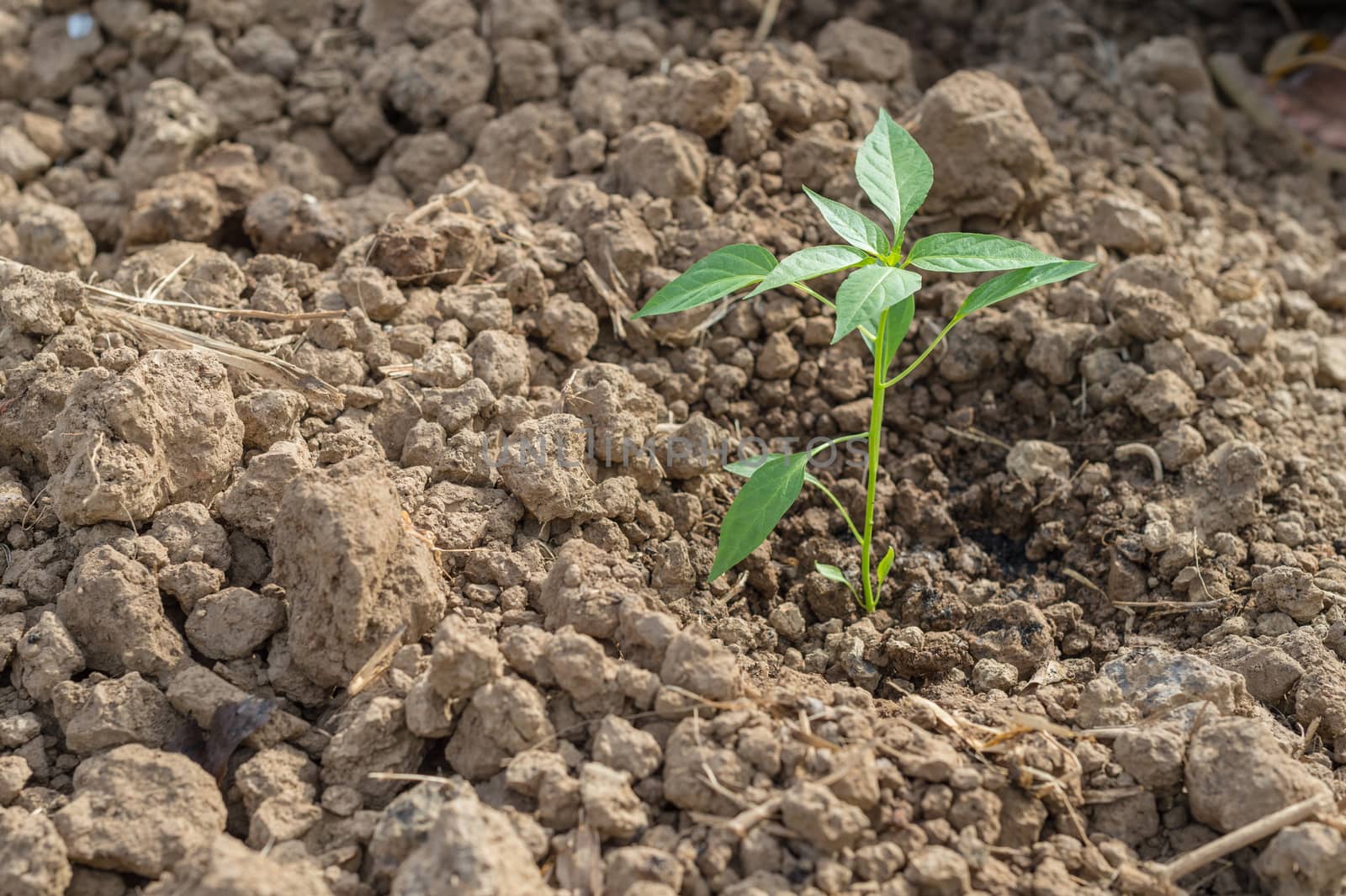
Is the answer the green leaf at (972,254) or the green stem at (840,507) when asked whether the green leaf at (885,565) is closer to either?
the green stem at (840,507)

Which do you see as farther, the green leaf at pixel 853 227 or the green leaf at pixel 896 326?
the green leaf at pixel 896 326

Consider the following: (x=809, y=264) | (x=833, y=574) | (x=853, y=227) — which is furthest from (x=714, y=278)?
(x=833, y=574)

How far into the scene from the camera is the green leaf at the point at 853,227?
205 centimetres

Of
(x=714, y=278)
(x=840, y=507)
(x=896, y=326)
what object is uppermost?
(x=714, y=278)

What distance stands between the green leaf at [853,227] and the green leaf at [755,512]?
393 mm

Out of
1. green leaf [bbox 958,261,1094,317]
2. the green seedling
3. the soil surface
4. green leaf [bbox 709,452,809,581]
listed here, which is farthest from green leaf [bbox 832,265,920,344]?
the soil surface

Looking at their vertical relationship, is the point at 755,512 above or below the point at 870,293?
below

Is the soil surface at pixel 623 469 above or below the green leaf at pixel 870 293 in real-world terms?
below

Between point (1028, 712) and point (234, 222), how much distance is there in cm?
217

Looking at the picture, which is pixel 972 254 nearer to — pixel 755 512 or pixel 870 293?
pixel 870 293

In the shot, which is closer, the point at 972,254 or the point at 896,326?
the point at 972,254

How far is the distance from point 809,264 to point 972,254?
1.05ft

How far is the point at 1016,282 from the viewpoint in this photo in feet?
6.75

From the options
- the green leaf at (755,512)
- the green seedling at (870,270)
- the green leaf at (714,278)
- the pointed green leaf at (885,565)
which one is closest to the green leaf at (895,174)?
the green seedling at (870,270)
